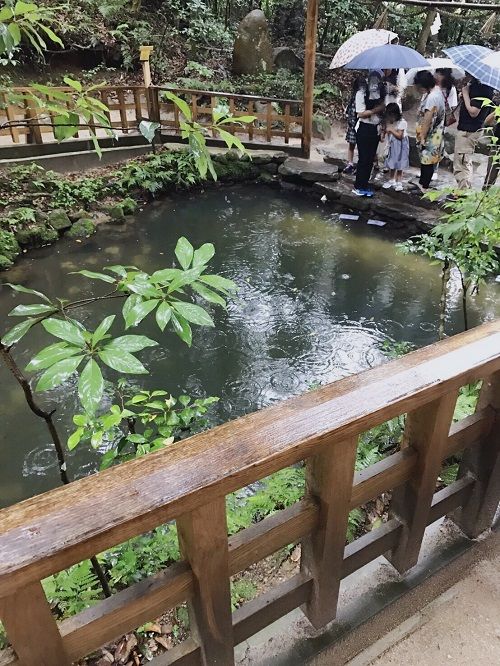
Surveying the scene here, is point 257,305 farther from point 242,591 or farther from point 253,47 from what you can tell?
point 253,47

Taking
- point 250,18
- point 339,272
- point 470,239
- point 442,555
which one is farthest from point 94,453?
point 250,18

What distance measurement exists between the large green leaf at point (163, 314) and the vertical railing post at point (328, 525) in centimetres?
45

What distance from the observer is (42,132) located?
854 cm

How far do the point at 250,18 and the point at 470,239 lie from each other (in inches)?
454

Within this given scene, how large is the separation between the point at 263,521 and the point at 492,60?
678 cm

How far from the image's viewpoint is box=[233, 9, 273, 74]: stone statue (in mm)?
12305

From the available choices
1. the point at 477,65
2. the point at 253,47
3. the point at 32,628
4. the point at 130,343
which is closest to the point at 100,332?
the point at 130,343

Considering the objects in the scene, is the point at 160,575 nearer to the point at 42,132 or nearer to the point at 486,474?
the point at 486,474

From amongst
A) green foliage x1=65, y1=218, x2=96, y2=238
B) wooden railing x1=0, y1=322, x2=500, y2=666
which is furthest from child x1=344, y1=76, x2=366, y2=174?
wooden railing x1=0, y1=322, x2=500, y2=666

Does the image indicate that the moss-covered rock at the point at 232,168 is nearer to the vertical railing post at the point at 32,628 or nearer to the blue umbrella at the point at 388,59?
the blue umbrella at the point at 388,59

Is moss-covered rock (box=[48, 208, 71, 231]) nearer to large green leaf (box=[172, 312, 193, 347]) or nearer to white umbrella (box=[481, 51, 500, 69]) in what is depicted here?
white umbrella (box=[481, 51, 500, 69])

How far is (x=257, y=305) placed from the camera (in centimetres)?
582

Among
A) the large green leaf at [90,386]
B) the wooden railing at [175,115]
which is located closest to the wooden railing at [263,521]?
the large green leaf at [90,386]

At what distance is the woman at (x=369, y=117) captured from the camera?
7059 millimetres
